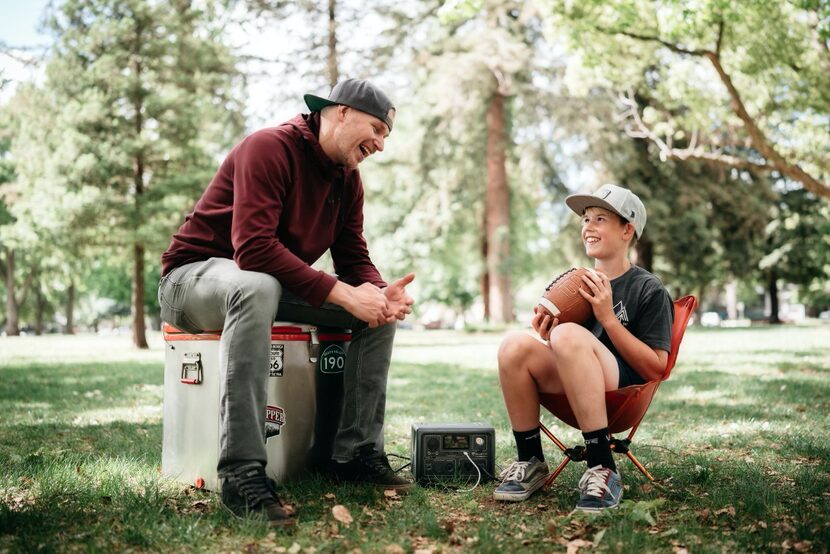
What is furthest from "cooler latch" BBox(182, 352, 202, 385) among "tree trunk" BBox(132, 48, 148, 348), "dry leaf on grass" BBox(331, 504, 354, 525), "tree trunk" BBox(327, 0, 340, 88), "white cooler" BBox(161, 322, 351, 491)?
"tree trunk" BBox(327, 0, 340, 88)

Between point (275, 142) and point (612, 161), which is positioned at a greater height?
point (612, 161)

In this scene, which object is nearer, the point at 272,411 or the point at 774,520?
the point at 774,520

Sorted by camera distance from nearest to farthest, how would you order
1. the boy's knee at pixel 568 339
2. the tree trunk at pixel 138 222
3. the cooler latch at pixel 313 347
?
the boy's knee at pixel 568 339 < the cooler latch at pixel 313 347 < the tree trunk at pixel 138 222

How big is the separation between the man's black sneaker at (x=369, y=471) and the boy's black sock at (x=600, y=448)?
907 mm

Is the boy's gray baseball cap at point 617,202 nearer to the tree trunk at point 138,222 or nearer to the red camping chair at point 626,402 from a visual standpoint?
the red camping chair at point 626,402

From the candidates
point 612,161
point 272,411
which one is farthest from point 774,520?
point 612,161

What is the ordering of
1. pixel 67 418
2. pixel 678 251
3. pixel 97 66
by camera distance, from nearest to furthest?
1. pixel 67 418
2. pixel 97 66
3. pixel 678 251

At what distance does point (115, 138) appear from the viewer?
51.6 ft

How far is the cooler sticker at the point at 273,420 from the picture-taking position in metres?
3.42

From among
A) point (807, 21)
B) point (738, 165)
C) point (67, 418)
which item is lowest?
point (67, 418)

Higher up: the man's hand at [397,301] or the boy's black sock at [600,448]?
the man's hand at [397,301]

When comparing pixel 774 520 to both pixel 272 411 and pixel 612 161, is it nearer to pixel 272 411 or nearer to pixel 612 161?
pixel 272 411

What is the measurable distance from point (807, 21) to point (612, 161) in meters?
8.35

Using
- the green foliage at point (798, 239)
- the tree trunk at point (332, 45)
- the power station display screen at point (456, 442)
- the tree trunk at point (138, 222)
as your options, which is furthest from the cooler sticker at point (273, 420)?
the green foliage at point (798, 239)
